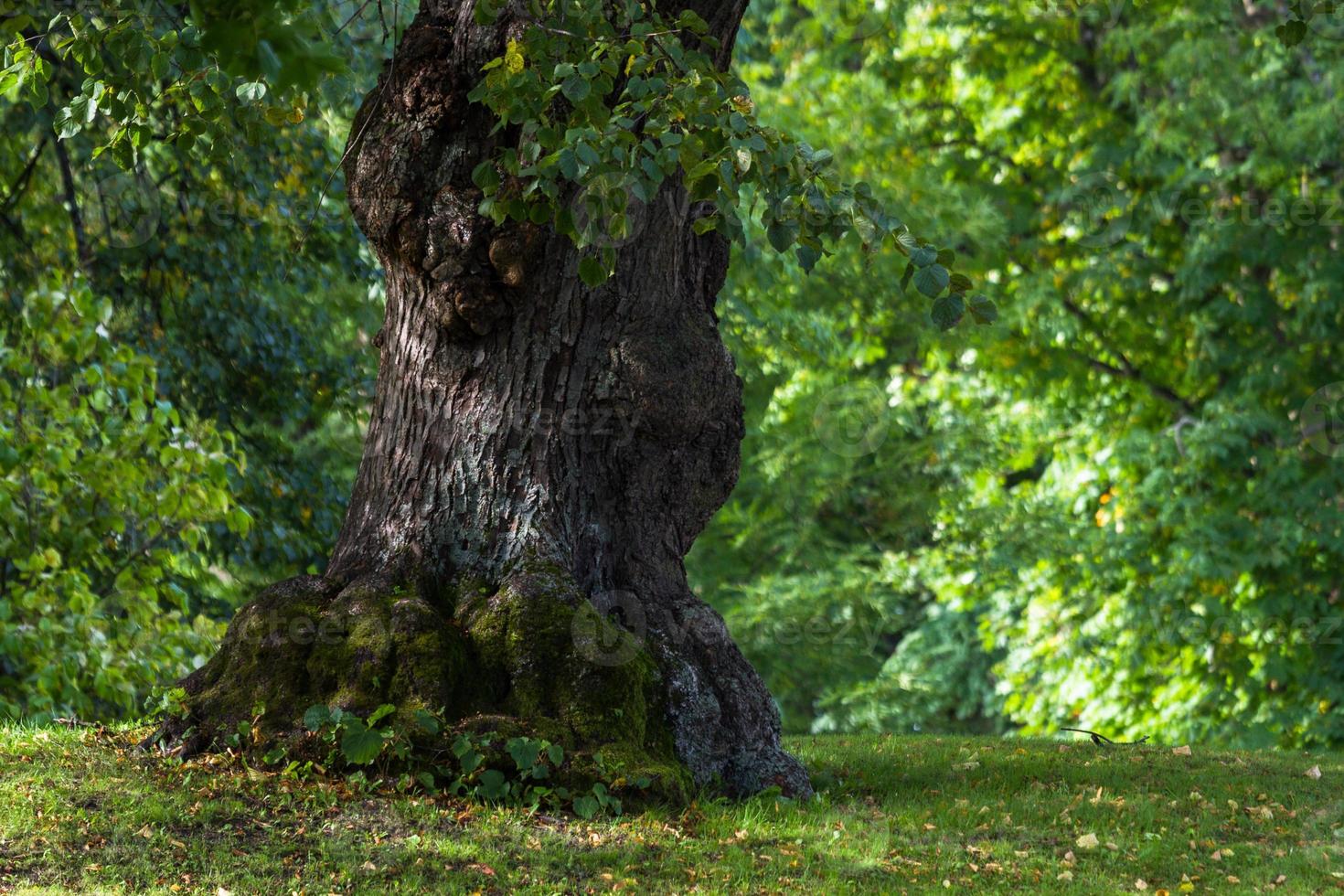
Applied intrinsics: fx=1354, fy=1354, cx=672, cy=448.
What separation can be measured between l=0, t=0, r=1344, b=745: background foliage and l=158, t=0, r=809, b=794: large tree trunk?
145 cm

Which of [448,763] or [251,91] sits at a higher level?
[251,91]

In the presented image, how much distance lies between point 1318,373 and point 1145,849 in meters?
9.41

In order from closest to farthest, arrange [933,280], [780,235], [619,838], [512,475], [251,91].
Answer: [933,280] < [780,235] < [619,838] < [251,91] < [512,475]

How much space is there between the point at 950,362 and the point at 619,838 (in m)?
11.8

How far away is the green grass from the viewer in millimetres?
3736

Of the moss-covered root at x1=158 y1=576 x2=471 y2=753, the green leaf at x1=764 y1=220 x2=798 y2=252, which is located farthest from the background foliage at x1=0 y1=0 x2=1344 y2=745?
the green leaf at x1=764 y1=220 x2=798 y2=252

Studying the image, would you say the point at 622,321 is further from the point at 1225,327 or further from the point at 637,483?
the point at 1225,327

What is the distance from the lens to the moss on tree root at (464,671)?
4.59 meters

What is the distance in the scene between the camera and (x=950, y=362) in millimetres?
15297

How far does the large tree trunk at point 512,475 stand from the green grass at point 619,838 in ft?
1.39

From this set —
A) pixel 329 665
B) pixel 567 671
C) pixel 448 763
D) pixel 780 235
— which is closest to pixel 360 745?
pixel 448 763

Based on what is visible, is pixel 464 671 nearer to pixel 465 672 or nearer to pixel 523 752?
pixel 465 672

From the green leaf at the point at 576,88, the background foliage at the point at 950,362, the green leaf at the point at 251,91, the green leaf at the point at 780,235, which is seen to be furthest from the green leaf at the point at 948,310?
the background foliage at the point at 950,362

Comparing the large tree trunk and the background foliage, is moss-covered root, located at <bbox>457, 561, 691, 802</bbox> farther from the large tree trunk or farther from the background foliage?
the background foliage
